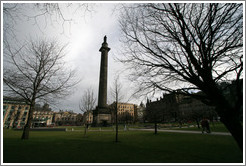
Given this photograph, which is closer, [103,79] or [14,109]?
[14,109]

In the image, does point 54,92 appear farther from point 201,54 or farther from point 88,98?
point 201,54

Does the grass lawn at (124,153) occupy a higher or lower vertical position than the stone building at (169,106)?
lower

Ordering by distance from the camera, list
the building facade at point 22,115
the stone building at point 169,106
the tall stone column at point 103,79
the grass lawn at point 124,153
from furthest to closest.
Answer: the tall stone column at point 103,79 < the building facade at point 22,115 < the stone building at point 169,106 < the grass lawn at point 124,153

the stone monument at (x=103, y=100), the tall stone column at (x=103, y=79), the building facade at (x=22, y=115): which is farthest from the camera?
the tall stone column at (x=103, y=79)

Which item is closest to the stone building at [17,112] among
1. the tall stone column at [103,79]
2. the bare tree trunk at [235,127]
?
the tall stone column at [103,79]

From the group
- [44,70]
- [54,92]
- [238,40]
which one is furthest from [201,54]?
[44,70]

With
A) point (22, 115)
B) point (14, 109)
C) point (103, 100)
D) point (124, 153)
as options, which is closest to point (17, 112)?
point (14, 109)

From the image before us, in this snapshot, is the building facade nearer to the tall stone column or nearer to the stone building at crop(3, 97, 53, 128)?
the stone building at crop(3, 97, 53, 128)

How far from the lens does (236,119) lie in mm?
3973

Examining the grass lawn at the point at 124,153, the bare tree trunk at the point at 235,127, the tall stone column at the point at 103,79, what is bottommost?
the grass lawn at the point at 124,153

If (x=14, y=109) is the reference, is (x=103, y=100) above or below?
above

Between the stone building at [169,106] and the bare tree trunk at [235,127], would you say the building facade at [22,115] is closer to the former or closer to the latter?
the stone building at [169,106]

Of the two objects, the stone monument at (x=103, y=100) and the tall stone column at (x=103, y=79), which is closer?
the stone monument at (x=103, y=100)

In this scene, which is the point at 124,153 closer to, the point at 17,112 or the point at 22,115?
→ the point at 17,112
